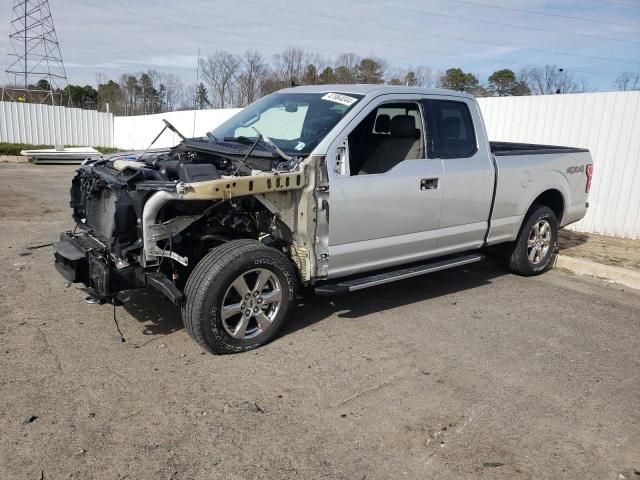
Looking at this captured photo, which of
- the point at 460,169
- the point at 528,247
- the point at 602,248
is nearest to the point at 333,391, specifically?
the point at 460,169

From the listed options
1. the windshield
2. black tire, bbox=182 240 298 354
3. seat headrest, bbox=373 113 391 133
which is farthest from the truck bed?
black tire, bbox=182 240 298 354

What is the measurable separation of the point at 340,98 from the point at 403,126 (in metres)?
0.84

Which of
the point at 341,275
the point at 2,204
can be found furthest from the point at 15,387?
the point at 2,204

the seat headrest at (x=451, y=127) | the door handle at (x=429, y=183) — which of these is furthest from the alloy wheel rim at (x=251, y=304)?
the seat headrest at (x=451, y=127)

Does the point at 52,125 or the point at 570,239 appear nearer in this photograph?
the point at 570,239

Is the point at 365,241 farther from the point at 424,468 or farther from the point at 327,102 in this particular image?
the point at 424,468

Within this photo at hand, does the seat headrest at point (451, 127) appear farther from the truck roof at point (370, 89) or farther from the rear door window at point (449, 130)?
the truck roof at point (370, 89)

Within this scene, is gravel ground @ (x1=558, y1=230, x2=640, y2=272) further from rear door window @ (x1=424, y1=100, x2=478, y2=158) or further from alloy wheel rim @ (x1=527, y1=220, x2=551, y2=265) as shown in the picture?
rear door window @ (x1=424, y1=100, x2=478, y2=158)

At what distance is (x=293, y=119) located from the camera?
510 cm

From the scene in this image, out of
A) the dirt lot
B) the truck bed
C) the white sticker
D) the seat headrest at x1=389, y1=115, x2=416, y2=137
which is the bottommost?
the dirt lot

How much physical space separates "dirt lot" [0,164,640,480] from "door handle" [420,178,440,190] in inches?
47.6

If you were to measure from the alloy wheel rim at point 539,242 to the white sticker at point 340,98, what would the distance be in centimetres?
300

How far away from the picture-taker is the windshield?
468 cm

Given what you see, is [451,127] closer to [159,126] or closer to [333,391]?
[333,391]
